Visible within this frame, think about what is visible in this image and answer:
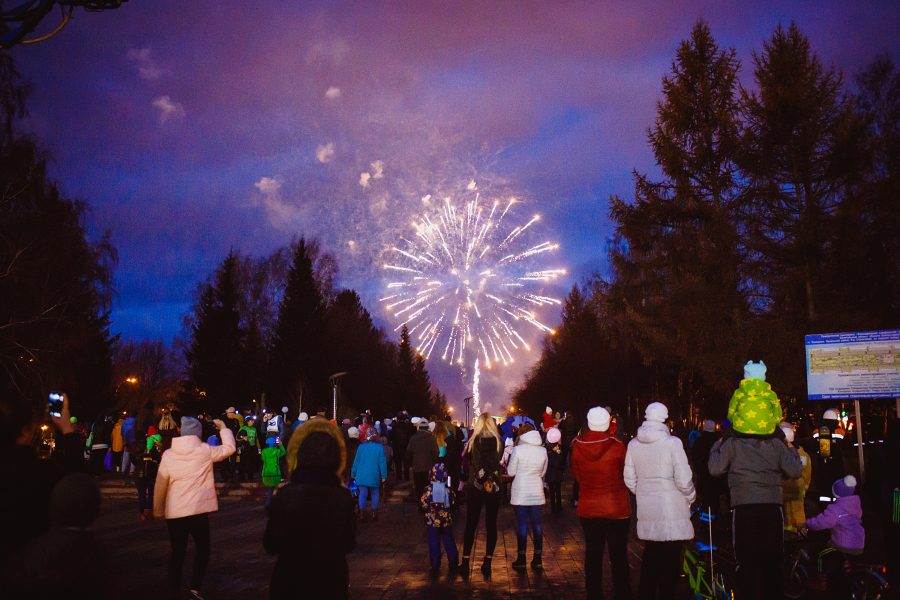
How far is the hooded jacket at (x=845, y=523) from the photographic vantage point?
333 inches

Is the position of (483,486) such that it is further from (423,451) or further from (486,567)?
(423,451)

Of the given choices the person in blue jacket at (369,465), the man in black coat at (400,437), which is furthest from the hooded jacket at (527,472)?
the man in black coat at (400,437)

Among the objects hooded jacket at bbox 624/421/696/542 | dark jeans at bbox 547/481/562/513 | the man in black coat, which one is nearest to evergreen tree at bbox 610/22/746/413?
the man in black coat

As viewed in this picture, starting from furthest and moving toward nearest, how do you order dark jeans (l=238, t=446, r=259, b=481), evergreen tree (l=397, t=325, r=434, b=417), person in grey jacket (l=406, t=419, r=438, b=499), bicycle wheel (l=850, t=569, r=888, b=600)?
evergreen tree (l=397, t=325, r=434, b=417) → dark jeans (l=238, t=446, r=259, b=481) → person in grey jacket (l=406, t=419, r=438, b=499) → bicycle wheel (l=850, t=569, r=888, b=600)

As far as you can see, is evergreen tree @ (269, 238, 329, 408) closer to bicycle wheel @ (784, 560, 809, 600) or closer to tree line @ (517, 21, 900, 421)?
tree line @ (517, 21, 900, 421)

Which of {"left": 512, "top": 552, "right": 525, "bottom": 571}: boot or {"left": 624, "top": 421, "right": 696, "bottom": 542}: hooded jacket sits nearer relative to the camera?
{"left": 624, "top": 421, "right": 696, "bottom": 542}: hooded jacket

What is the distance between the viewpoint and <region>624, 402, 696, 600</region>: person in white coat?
25.1 ft

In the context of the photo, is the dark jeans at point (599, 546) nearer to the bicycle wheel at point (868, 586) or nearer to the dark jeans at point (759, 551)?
the dark jeans at point (759, 551)

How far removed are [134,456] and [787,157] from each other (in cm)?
2395

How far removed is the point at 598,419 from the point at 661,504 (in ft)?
4.13

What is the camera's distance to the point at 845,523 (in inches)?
334

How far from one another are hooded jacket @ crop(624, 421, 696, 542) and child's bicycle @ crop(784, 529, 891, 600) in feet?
5.64

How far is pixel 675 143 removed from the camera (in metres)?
36.0

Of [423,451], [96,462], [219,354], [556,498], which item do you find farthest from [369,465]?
[219,354]
